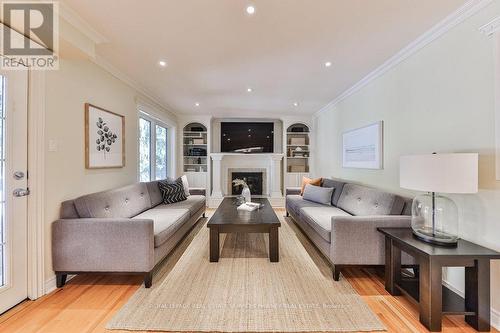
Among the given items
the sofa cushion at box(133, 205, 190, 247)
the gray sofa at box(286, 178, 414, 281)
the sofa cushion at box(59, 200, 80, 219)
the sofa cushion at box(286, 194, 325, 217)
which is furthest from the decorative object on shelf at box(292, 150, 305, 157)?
the sofa cushion at box(59, 200, 80, 219)

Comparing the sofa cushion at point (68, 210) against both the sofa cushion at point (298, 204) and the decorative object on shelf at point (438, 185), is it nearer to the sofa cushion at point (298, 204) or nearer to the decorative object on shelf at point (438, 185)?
the sofa cushion at point (298, 204)

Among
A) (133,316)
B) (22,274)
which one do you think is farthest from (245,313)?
(22,274)

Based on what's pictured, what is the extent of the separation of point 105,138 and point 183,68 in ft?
4.51

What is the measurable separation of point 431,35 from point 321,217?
87.8 inches

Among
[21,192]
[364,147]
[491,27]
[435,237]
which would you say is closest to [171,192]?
[21,192]

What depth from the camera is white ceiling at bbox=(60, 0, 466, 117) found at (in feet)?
6.12

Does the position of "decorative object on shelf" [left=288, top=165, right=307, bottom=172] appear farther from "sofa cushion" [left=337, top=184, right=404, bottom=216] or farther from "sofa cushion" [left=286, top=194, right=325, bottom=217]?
"sofa cushion" [left=337, top=184, right=404, bottom=216]

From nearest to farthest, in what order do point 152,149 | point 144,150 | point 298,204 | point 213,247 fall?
1. point 213,247
2. point 298,204
3. point 144,150
4. point 152,149

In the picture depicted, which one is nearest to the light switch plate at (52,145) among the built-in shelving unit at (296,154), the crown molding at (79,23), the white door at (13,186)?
the white door at (13,186)

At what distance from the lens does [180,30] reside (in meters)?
2.18

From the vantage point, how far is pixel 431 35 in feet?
7.25

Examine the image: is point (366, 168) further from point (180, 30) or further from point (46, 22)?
point (46, 22)

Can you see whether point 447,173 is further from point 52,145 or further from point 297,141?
point 297,141

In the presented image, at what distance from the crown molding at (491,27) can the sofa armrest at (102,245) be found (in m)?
3.19
